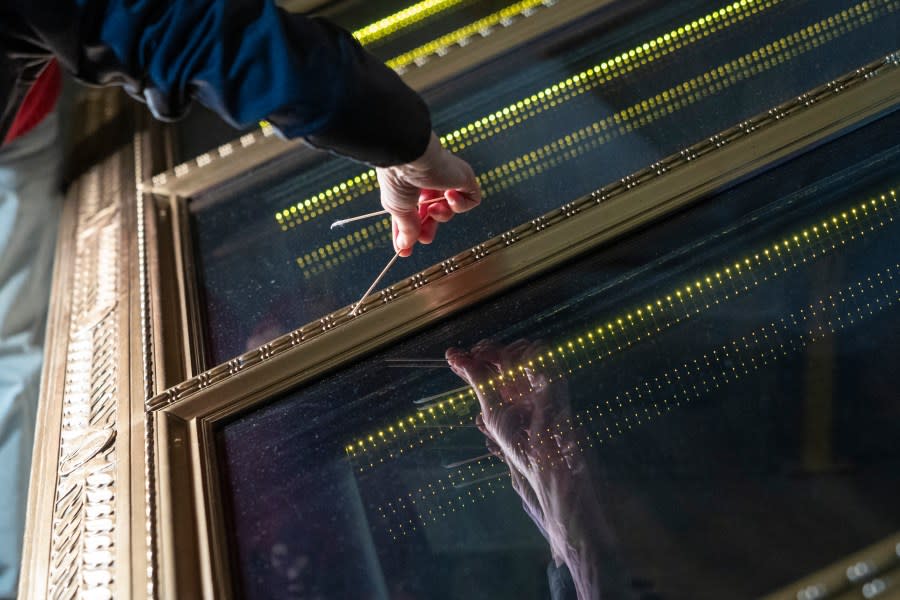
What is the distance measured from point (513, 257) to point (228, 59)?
29 cm

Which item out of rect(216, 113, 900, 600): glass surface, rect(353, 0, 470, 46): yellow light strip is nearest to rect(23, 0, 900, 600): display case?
rect(216, 113, 900, 600): glass surface

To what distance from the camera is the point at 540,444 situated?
556 millimetres

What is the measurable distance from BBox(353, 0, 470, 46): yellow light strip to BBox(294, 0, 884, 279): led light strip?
1.30 ft

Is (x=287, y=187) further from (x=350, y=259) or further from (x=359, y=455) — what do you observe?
(x=359, y=455)

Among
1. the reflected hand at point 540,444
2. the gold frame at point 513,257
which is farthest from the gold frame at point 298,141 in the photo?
the reflected hand at point 540,444

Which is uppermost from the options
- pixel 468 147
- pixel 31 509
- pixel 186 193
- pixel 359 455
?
pixel 186 193

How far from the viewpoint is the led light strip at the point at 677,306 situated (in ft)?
2.00

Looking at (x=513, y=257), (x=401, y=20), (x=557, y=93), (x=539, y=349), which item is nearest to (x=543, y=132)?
(x=557, y=93)

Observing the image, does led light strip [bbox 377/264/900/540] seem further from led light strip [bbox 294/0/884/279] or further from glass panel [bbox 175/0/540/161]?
glass panel [bbox 175/0/540/161]

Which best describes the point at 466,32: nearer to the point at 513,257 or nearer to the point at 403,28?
the point at 403,28

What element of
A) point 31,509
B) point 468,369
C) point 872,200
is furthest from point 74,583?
point 872,200

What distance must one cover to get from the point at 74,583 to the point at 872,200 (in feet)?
2.15

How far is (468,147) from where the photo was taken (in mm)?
868

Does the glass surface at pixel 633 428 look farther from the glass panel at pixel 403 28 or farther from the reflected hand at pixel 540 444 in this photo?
the glass panel at pixel 403 28
